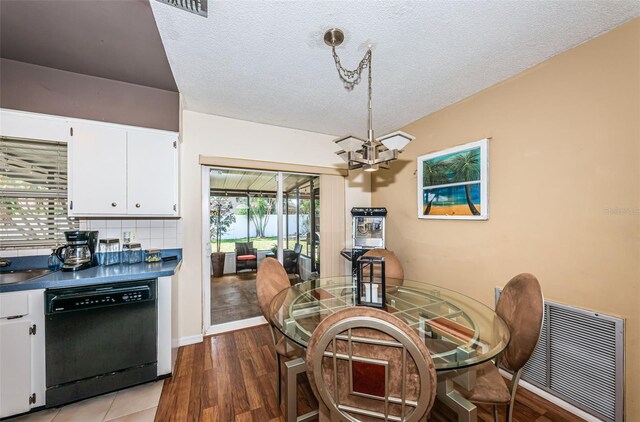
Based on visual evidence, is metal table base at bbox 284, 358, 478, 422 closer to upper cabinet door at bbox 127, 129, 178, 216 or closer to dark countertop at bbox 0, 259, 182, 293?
dark countertop at bbox 0, 259, 182, 293

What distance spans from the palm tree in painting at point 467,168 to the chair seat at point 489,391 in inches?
57.5

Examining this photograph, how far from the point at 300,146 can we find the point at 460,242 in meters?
2.30

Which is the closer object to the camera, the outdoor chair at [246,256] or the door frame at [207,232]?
the door frame at [207,232]

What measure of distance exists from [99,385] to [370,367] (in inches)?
84.5

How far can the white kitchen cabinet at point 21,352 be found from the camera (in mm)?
1562

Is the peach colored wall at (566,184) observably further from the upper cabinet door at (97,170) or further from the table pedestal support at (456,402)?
the upper cabinet door at (97,170)

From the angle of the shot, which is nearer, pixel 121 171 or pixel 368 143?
pixel 368 143

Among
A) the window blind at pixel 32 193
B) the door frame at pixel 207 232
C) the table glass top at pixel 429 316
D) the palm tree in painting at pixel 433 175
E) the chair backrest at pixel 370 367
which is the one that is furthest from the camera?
the door frame at pixel 207 232

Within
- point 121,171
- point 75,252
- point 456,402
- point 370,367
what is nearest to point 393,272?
point 456,402

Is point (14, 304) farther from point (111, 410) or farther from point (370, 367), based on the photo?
point (370, 367)

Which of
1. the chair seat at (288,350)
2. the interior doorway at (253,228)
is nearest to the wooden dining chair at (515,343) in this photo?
the chair seat at (288,350)

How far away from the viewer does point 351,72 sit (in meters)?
2.02

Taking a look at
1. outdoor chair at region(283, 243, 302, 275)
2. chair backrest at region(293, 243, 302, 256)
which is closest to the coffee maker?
outdoor chair at region(283, 243, 302, 275)

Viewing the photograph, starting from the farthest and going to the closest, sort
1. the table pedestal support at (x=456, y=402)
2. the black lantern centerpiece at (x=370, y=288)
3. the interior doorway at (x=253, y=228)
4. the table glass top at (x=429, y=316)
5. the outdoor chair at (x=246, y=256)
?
the outdoor chair at (x=246, y=256)
the interior doorway at (x=253, y=228)
the black lantern centerpiece at (x=370, y=288)
the table glass top at (x=429, y=316)
the table pedestal support at (x=456, y=402)
